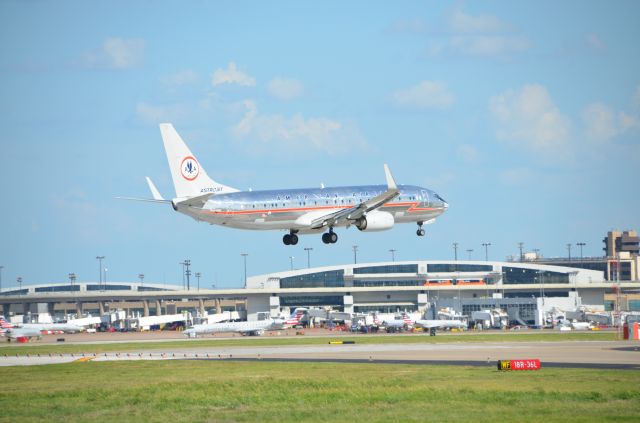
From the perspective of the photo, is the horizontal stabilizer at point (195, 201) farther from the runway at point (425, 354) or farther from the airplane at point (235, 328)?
the airplane at point (235, 328)

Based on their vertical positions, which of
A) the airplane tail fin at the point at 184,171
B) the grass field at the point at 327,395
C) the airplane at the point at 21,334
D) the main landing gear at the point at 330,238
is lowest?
the airplane at the point at 21,334

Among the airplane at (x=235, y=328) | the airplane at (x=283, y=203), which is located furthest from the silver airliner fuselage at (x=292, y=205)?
the airplane at (x=235, y=328)

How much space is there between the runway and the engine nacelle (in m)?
11.5

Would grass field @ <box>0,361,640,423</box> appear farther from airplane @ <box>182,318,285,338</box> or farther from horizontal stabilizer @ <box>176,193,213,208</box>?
airplane @ <box>182,318,285,338</box>

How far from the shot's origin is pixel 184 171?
286 feet

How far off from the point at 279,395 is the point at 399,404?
7626 mm

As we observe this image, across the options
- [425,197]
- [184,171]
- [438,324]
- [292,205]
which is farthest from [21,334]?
[425,197]

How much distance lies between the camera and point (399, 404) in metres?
49.8

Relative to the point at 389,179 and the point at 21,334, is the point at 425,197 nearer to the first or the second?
the point at 389,179

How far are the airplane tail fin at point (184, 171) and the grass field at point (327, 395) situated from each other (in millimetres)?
20488

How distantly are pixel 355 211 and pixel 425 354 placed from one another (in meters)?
14.6

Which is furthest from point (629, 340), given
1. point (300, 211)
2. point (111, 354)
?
point (111, 354)

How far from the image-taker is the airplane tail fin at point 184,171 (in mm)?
86562

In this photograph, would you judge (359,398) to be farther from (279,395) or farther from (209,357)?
(209,357)
